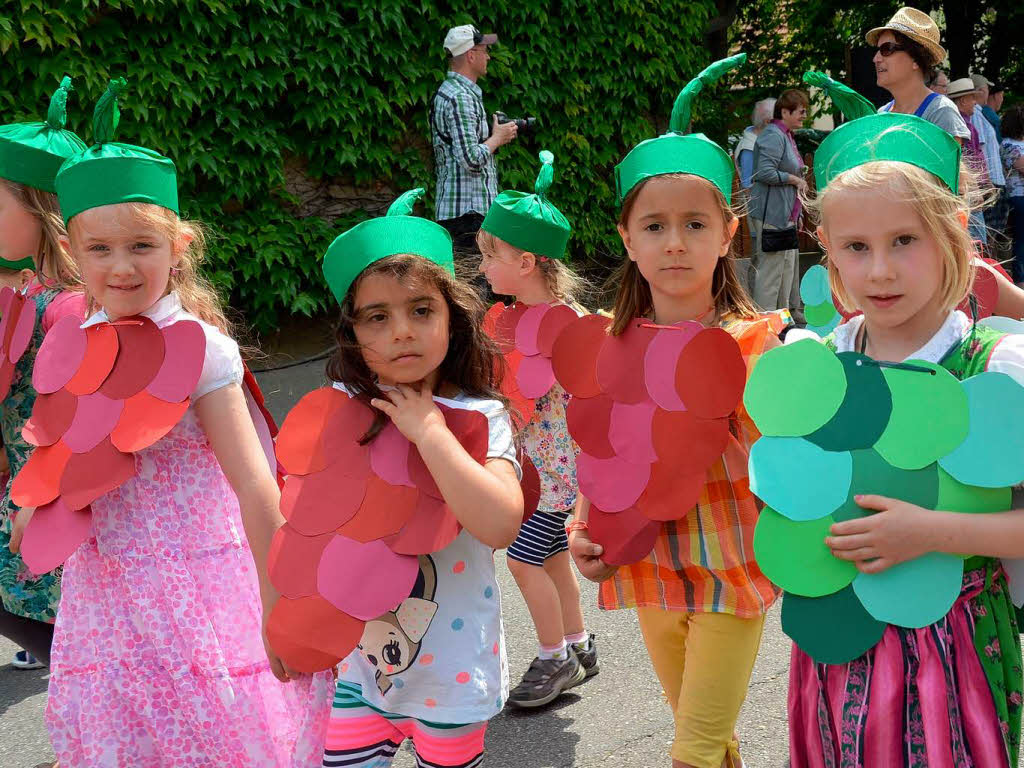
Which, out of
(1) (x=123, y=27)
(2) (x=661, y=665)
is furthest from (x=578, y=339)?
(1) (x=123, y=27)

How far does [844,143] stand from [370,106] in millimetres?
Result: 5553

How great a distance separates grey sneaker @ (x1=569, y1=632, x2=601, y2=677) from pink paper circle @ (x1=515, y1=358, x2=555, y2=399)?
844 millimetres

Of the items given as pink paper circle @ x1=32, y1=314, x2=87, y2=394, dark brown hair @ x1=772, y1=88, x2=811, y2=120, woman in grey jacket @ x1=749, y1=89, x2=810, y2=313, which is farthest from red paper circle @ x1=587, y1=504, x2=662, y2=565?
dark brown hair @ x1=772, y1=88, x2=811, y2=120

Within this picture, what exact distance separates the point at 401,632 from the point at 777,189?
24.3ft

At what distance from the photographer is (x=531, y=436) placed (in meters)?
3.33

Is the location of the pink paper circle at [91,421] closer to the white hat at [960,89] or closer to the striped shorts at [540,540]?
the striped shorts at [540,540]

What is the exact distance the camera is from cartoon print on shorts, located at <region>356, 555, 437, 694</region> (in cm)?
195

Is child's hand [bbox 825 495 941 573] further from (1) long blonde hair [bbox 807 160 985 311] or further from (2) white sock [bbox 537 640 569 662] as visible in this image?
(2) white sock [bbox 537 640 569 662]

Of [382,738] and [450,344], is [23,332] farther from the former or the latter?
[382,738]

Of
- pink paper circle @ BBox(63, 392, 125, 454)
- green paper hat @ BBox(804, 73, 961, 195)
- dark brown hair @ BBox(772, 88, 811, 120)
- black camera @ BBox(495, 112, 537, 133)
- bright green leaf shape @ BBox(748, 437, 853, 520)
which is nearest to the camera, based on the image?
bright green leaf shape @ BBox(748, 437, 853, 520)

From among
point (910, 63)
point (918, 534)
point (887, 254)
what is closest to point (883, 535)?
point (918, 534)

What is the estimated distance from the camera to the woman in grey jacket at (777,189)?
8562 mm

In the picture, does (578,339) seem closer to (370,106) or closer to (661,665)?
(661,665)

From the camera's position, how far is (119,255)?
221cm
